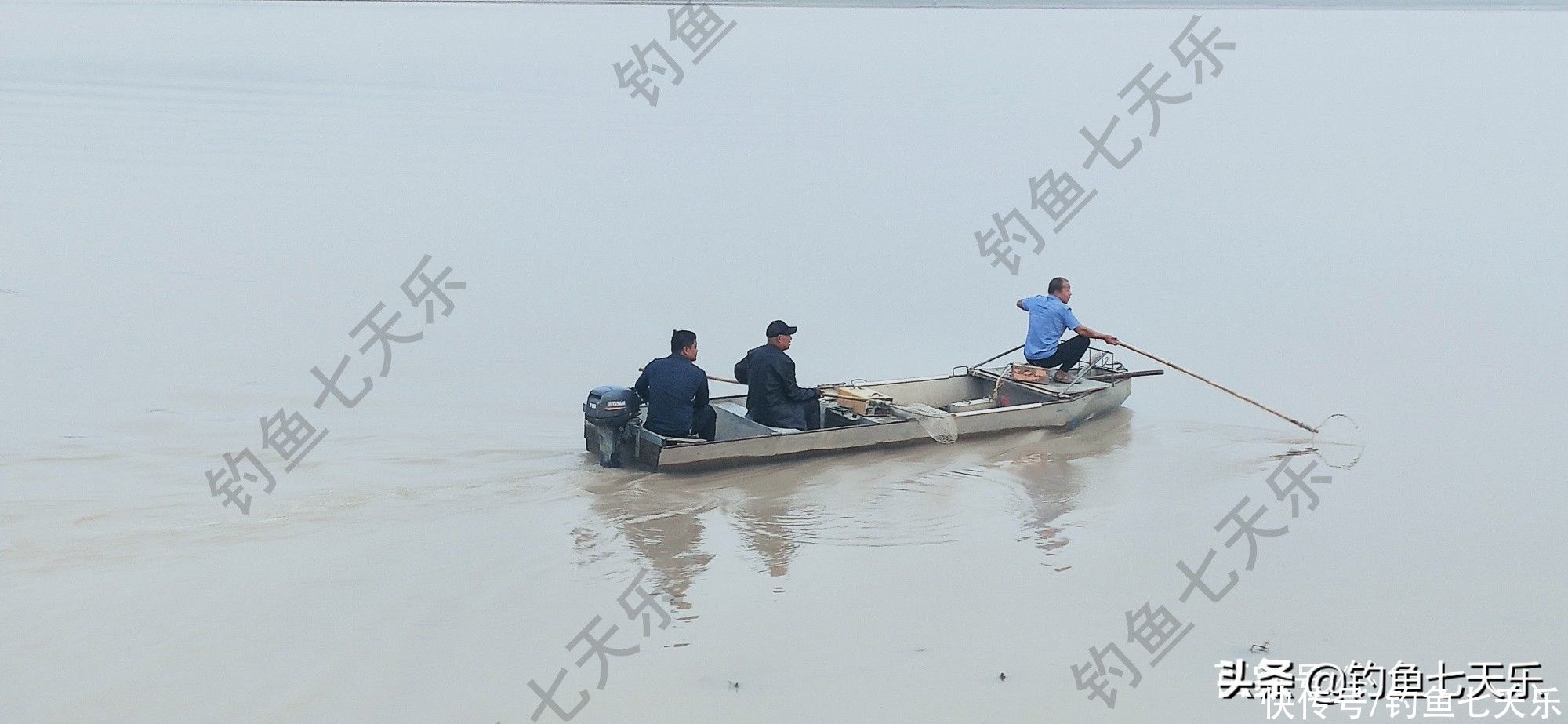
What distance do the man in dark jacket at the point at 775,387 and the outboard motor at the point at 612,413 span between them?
0.94 metres

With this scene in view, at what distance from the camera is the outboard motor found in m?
10.4

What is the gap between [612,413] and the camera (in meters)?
10.4

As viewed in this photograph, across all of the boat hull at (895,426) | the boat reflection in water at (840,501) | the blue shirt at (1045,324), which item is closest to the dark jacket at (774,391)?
the boat hull at (895,426)

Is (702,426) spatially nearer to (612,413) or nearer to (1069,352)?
(612,413)

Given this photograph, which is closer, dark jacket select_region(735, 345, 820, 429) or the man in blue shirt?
dark jacket select_region(735, 345, 820, 429)

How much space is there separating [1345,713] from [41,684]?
6288mm

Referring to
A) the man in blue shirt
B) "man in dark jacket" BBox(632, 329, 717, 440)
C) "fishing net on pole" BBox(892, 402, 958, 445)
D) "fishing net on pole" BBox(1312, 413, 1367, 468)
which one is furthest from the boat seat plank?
"fishing net on pole" BBox(1312, 413, 1367, 468)

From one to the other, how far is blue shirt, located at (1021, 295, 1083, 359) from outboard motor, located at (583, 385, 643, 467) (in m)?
4.06

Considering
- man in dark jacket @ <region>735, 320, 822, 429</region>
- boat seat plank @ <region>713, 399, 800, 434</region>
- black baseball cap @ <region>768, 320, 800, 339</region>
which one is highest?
black baseball cap @ <region>768, 320, 800, 339</region>

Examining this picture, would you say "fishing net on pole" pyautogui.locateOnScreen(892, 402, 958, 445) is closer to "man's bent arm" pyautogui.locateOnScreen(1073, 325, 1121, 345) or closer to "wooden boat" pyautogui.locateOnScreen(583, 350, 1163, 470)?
"wooden boat" pyautogui.locateOnScreen(583, 350, 1163, 470)

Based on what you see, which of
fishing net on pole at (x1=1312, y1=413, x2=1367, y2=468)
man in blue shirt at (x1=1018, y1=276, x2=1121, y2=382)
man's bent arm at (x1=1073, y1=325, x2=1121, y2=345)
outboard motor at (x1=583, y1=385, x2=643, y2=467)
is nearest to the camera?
outboard motor at (x1=583, y1=385, x2=643, y2=467)

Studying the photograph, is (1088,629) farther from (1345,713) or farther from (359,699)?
(359,699)

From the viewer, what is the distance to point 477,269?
17.3m

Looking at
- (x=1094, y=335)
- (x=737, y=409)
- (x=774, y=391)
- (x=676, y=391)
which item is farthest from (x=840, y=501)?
(x=1094, y=335)
